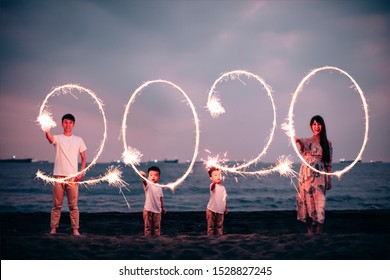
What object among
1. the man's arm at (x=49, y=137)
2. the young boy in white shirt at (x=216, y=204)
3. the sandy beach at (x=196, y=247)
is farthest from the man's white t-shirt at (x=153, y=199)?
the man's arm at (x=49, y=137)

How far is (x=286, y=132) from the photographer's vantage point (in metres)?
5.93

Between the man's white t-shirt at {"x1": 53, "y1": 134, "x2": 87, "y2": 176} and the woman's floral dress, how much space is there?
3598mm

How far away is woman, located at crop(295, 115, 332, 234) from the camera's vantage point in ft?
18.9

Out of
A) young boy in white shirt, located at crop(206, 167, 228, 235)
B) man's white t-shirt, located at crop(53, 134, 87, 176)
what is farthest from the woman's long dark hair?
man's white t-shirt, located at crop(53, 134, 87, 176)

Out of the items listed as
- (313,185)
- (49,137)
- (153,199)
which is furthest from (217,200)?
(49,137)

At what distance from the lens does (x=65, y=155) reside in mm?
5777

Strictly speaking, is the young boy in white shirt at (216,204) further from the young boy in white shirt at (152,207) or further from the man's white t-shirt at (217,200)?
the young boy in white shirt at (152,207)

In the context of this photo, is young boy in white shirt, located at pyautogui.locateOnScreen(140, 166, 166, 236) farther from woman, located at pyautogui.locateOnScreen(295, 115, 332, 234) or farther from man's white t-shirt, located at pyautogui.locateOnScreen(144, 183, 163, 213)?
woman, located at pyautogui.locateOnScreen(295, 115, 332, 234)

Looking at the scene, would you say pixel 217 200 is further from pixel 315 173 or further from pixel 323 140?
pixel 323 140

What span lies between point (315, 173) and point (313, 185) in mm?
190

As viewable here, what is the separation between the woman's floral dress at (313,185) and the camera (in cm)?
577

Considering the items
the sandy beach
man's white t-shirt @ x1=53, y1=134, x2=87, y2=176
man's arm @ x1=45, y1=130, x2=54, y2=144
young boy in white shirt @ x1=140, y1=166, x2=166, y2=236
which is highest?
man's arm @ x1=45, y1=130, x2=54, y2=144

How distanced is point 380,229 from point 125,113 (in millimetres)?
6178
